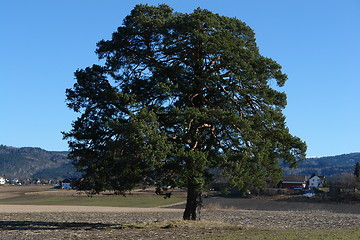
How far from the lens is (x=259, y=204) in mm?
109125

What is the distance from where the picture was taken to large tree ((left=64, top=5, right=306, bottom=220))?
30.8 m

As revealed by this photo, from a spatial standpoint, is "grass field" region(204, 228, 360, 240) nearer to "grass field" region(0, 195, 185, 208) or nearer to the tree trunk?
the tree trunk

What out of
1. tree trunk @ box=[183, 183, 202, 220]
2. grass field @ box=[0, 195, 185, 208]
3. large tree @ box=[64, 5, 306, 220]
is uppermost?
large tree @ box=[64, 5, 306, 220]

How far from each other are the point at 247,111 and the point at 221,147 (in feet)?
13.7

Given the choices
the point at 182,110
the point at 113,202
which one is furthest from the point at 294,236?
the point at 113,202

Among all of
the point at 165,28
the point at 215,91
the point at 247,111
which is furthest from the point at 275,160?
the point at 165,28

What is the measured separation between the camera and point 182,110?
32.1m

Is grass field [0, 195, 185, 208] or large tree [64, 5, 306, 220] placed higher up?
large tree [64, 5, 306, 220]

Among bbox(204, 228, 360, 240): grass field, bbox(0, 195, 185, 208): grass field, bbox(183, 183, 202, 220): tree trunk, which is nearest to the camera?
bbox(204, 228, 360, 240): grass field

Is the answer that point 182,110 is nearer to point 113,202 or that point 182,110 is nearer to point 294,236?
point 294,236

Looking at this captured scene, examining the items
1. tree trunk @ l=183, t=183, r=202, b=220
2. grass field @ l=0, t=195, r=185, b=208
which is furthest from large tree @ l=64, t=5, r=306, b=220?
grass field @ l=0, t=195, r=185, b=208

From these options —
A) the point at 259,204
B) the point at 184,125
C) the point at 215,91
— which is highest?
the point at 215,91

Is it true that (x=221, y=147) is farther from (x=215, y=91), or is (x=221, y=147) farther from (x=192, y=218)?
(x=192, y=218)

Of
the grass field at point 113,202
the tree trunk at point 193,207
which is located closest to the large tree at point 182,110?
the tree trunk at point 193,207
